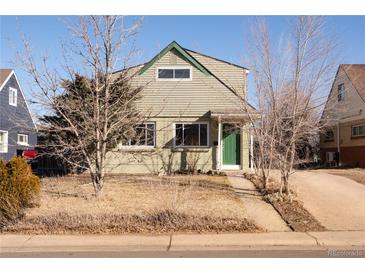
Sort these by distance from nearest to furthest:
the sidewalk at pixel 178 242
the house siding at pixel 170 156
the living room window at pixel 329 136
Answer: the sidewalk at pixel 178 242
the house siding at pixel 170 156
the living room window at pixel 329 136

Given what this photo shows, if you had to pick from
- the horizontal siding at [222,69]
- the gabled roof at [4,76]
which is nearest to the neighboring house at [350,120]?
the horizontal siding at [222,69]

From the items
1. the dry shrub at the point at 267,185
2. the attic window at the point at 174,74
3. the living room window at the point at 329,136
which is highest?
the attic window at the point at 174,74

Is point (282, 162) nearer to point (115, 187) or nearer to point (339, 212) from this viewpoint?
point (339, 212)

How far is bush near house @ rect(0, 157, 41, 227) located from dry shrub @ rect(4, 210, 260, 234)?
40 cm

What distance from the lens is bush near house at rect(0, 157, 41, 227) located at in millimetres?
9336

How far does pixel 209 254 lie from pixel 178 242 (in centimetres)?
95

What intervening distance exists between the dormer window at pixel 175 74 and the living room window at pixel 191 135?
2.24 metres

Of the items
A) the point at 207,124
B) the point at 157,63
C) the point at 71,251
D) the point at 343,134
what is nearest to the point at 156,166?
the point at 207,124

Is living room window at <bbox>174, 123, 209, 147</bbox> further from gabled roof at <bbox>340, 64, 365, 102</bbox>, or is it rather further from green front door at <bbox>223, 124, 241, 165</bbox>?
gabled roof at <bbox>340, 64, 365, 102</bbox>

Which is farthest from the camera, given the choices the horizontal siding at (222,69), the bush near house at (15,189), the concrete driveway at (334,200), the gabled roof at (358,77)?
the gabled roof at (358,77)

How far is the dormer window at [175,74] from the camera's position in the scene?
1980 cm

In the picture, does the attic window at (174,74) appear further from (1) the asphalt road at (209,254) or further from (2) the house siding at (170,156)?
(1) the asphalt road at (209,254)

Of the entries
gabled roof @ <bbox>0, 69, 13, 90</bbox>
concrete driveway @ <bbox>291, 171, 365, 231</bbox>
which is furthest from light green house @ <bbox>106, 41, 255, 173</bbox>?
gabled roof @ <bbox>0, 69, 13, 90</bbox>

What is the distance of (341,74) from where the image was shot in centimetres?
2738
